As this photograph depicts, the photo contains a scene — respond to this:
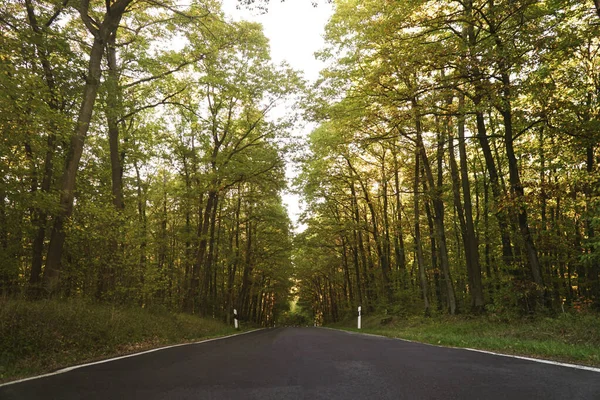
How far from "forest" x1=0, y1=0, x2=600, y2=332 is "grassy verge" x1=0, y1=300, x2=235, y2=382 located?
1.59 m

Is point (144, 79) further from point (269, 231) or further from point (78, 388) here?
point (269, 231)

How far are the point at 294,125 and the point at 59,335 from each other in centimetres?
1474

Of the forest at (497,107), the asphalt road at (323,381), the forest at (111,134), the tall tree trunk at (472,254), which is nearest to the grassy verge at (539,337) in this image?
the forest at (497,107)

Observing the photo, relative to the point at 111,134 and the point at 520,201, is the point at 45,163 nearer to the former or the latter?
the point at 111,134

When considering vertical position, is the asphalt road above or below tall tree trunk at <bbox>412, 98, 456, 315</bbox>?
below

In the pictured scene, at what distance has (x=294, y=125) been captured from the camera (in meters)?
19.2

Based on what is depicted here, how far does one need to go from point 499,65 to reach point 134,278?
12310 mm

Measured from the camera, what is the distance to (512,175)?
10.9 m

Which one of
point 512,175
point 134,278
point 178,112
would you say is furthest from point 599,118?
point 178,112

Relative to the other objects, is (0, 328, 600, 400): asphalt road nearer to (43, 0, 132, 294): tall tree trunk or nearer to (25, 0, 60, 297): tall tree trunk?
(43, 0, 132, 294): tall tree trunk

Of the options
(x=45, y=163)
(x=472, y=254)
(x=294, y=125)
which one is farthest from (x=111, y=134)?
(x=472, y=254)

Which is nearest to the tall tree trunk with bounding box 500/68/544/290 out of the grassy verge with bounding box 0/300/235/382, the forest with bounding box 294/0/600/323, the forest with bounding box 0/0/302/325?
the forest with bounding box 294/0/600/323

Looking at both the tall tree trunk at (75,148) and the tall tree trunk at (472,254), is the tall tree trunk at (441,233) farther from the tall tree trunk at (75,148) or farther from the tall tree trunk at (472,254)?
the tall tree trunk at (75,148)

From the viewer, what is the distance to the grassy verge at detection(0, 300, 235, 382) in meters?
5.66
